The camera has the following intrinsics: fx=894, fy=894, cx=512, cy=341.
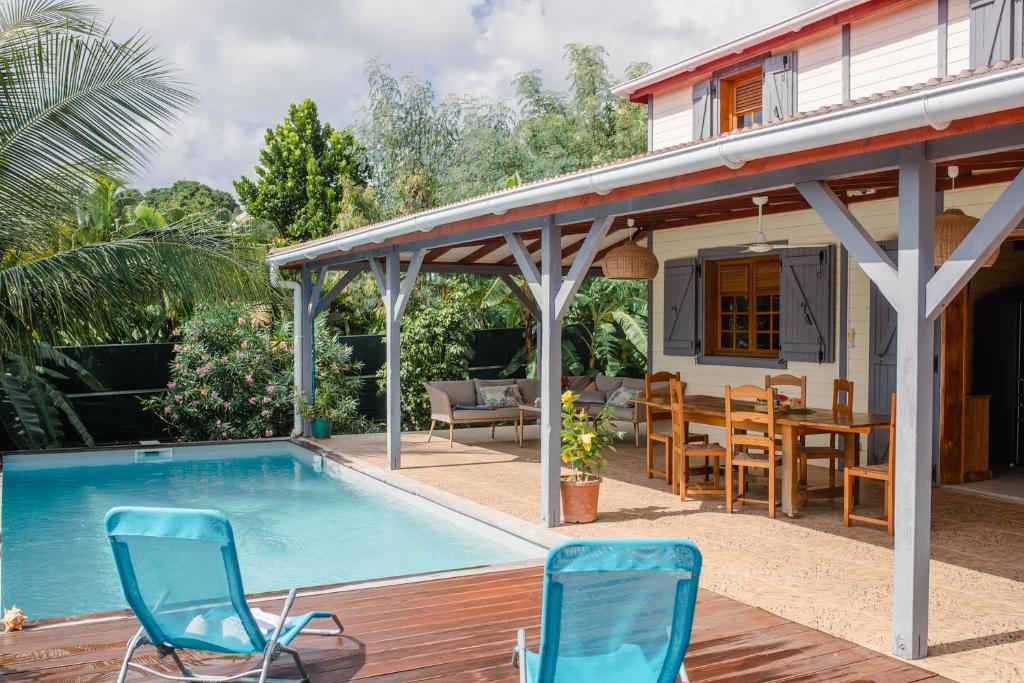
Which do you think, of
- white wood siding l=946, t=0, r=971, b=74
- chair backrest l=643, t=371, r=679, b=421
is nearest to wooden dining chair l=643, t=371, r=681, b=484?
chair backrest l=643, t=371, r=679, b=421

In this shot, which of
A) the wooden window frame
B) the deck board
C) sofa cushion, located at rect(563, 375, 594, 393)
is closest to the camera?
the deck board

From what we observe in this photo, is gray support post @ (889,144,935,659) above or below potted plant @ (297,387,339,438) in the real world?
above

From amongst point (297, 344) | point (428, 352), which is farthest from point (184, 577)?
point (428, 352)

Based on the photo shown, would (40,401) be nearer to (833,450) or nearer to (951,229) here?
(833,450)

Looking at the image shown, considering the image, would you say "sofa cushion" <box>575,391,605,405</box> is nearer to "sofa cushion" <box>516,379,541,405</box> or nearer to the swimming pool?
"sofa cushion" <box>516,379,541,405</box>

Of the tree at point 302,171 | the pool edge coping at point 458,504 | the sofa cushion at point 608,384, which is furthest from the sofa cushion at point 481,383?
the tree at point 302,171

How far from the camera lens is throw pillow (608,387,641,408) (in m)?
11.9

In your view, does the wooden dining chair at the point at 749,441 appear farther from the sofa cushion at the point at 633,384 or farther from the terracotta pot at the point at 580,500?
the sofa cushion at the point at 633,384

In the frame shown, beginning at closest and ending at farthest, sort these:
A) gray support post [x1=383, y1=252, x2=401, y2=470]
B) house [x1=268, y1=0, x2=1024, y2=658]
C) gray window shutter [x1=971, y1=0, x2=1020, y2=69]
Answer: house [x1=268, y1=0, x2=1024, y2=658] → gray window shutter [x1=971, y1=0, x2=1020, y2=69] → gray support post [x1=383, y1=252, x2=401, y2=470]

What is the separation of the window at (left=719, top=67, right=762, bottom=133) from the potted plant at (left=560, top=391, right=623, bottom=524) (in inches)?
215

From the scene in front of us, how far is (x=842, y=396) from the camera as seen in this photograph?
907 cm

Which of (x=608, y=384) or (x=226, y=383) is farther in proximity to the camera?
(x=226, y=383)

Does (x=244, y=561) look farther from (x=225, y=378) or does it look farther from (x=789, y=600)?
(x=225, y=378)

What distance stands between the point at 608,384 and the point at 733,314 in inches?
89.6
